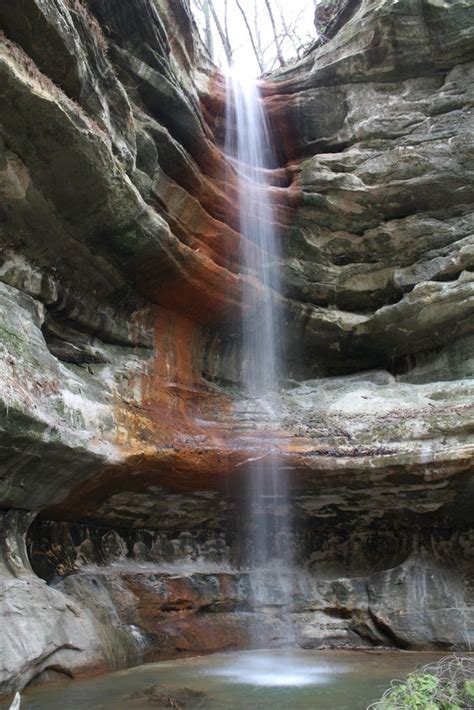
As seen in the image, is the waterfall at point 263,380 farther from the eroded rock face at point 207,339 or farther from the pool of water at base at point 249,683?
the pool of water at base at point 249,683

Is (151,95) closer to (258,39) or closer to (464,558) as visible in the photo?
(464,558)

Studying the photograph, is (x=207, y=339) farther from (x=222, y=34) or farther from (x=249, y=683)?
(x=222, y=34)

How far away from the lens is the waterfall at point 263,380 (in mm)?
9484

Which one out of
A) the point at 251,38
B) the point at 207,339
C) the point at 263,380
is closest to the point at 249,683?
the point at 263,380

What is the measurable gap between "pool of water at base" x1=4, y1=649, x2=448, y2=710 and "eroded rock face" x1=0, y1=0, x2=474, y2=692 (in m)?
0.51

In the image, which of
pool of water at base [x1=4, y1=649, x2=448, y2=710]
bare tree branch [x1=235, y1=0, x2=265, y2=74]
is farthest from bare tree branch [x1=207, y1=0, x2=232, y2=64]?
pool of water at base [x1=4, y1=649, x2=448, y2=710]

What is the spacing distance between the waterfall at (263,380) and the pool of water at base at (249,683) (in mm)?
1711

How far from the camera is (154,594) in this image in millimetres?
8773

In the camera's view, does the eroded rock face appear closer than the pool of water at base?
No

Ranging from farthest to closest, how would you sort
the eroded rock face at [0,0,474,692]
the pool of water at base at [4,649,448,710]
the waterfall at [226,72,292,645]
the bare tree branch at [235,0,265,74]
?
the bare tree branch at [235,0,265,74]
the waterfall at [226,72,292,645]
the eroded rock face at [0,0,474,692]
the pool of water at base at [4,649,448,710]

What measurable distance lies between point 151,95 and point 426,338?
6.75 m

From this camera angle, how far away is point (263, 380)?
1109 centimetres

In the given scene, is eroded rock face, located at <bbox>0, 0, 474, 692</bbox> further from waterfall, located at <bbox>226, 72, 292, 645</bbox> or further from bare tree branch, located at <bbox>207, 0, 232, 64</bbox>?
bare tree branch, located at <bbox>207, 0, 232, 64</bbox>

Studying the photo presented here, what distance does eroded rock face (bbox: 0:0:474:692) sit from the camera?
688 centimetres
